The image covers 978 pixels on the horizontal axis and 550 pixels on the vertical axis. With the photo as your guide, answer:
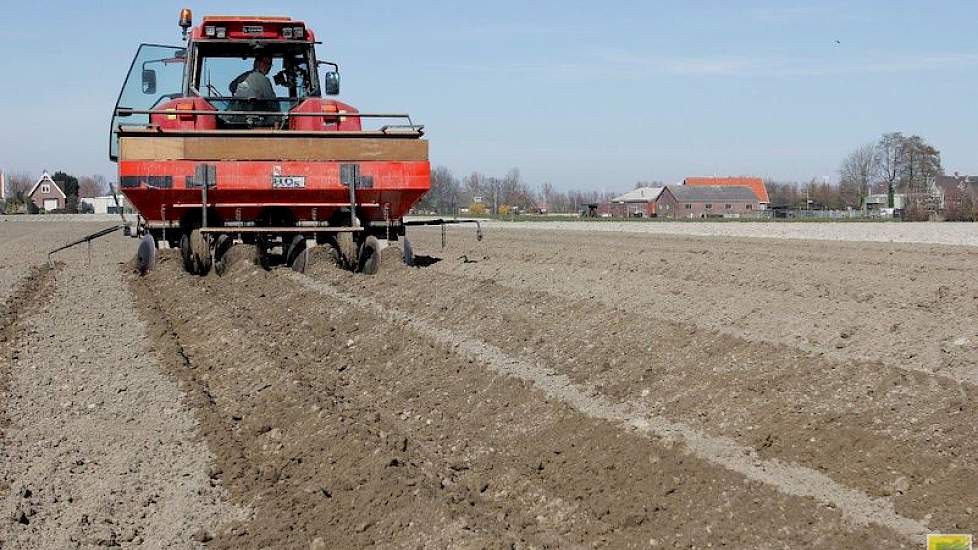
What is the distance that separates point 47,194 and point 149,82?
12635cm

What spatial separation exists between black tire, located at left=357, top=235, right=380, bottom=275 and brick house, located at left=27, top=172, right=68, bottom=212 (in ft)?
405

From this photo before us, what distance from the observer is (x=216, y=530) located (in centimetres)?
511

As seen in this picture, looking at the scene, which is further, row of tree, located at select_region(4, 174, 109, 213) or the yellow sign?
row of tree, located at select_region(4, 174, 109, 213)

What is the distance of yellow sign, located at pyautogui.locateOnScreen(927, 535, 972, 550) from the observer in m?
4.33

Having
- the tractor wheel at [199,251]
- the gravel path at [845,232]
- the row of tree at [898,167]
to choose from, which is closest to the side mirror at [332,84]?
the tractor wheel at [199,251]

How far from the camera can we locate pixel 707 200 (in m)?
129

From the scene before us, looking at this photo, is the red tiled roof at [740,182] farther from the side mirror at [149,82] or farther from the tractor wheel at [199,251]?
the tractor wheel at [199,251]

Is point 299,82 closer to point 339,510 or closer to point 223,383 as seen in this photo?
point 223,383

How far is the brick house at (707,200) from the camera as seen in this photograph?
420ft

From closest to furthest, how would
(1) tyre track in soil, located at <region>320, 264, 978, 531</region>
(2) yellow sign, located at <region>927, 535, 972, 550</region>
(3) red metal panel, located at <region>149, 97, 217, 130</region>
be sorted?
(2) yellow sign, located at <region>927, 535, 972, 550</region>
(1) tyre track in soil, located at <region>320, 264, 978, 531</region>
(3) red metal panel, located at <region>149, 97, 217, 130</region>

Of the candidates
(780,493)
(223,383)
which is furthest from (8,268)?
(780,493)

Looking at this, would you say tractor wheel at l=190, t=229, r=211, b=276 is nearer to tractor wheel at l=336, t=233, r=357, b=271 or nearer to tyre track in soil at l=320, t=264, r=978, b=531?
tractor wheel at l=336, t=233, r=357, b=271

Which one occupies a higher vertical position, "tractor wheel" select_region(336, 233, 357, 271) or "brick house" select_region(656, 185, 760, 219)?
"brick house" select_region(656, 185, 760, 219)

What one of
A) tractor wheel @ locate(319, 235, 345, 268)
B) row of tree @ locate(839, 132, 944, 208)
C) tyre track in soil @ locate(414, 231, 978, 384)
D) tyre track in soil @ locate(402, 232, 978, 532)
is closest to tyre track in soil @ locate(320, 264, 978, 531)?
tyre track in soil @ locate(402, 232, 978, 532)
